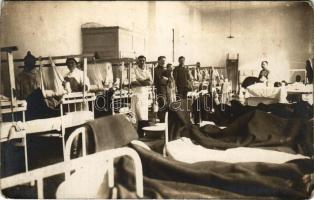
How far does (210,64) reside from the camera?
1639 mm

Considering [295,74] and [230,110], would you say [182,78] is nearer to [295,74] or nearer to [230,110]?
[230,110]

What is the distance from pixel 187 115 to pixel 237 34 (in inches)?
18.9

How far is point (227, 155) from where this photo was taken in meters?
1.52

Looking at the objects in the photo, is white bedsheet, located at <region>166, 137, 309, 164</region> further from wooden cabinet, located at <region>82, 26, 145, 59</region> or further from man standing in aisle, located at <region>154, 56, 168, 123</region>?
wooden cabinet, located at <region>82, 26, 145, 59</region>

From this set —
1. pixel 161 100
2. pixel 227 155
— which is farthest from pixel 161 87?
pixel 227 155

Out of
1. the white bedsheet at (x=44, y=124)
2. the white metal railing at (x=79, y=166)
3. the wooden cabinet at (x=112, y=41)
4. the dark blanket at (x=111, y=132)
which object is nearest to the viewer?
the white metal railing at (x=79, y=166)

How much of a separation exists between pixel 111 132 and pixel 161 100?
32 cm

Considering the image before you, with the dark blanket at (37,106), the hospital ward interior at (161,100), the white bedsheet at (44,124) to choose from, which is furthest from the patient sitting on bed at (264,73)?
the dark blanket at (37,106)

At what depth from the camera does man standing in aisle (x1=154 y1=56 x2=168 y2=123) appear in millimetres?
1610

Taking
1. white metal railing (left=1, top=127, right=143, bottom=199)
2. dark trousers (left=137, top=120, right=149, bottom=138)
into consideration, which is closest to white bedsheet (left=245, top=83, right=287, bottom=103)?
dark trousers (left=137, top=120, right=149, bottom=138)

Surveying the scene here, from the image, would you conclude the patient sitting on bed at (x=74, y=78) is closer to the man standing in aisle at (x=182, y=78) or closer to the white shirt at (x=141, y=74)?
the white shirt at (x=141, y=74)

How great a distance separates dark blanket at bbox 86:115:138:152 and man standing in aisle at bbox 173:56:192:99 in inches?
12.9

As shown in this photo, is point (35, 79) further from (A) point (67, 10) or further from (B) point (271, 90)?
(B) point (271, 90)

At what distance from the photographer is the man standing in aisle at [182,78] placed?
5.27 ft
